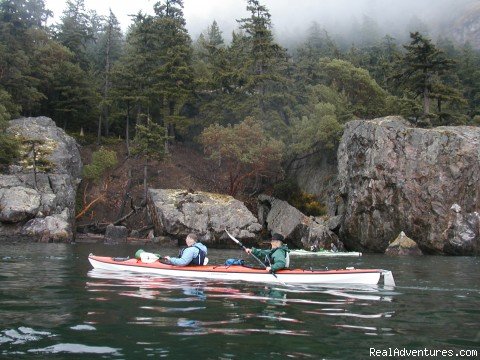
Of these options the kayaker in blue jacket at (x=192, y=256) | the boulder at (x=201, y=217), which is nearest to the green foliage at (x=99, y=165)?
the boulder at (x=201, y=217)

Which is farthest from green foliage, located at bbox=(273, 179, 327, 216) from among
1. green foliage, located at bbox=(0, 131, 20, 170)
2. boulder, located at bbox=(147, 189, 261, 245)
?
green foliage, located at bbox=(0, 131, 20, 170)

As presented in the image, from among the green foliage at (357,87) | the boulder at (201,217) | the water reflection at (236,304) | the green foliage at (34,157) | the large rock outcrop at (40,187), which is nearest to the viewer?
the water reflection at (236,304)

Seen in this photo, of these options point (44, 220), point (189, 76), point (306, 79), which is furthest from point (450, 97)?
point (44, 220)

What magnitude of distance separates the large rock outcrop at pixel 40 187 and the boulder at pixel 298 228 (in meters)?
14.9

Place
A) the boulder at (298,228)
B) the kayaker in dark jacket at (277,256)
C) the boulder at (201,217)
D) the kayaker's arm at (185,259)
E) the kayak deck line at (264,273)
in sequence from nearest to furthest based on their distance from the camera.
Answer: the kayak deck line at (264,273)
the kayaker in dark jacket at (277,256)
the kayaker's arm at (185,259)
the boulder at (298,228)
the boulder at (201,217)

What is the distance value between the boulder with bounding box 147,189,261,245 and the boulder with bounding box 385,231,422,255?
9150mm

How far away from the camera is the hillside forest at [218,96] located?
122 feet

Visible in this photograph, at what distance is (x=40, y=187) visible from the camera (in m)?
32.9

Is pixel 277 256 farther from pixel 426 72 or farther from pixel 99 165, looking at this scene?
pixel 99 165

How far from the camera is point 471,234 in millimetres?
29750

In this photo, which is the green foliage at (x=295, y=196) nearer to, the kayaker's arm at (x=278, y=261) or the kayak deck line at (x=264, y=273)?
the kayak deck line at (x=264, y=273)

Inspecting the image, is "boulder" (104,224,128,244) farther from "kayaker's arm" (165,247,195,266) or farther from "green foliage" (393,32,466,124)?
"green foliage" (393,32,466,124)

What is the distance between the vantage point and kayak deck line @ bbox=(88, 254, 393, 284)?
12.2 metres

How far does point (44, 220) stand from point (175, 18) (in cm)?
2641
